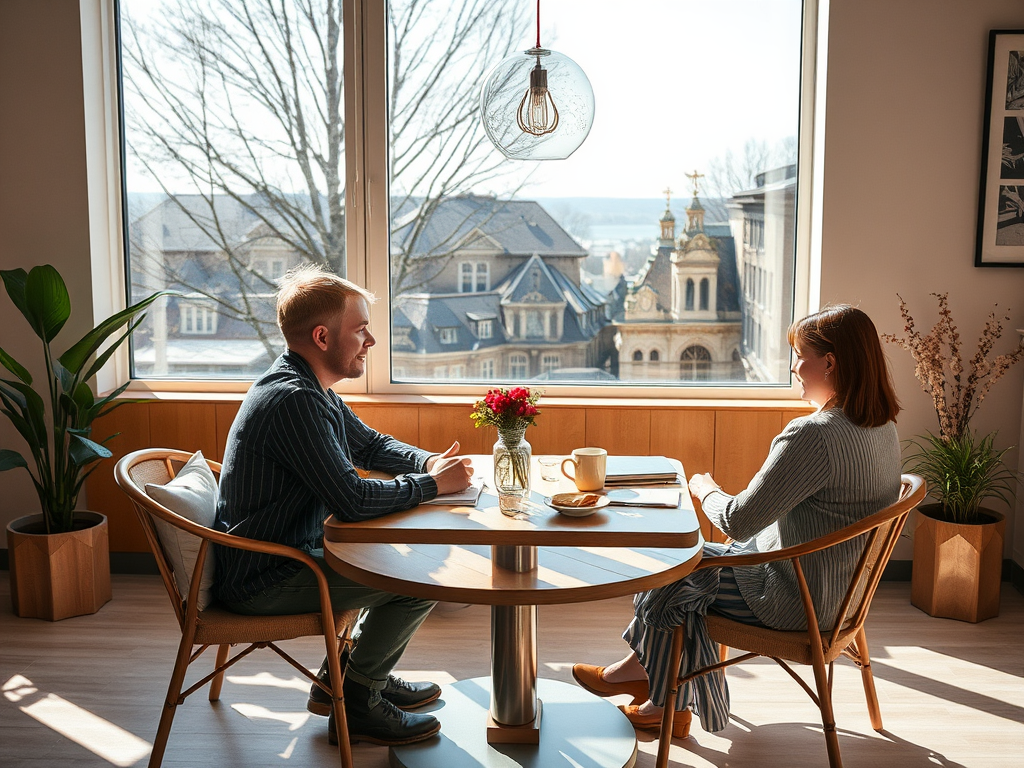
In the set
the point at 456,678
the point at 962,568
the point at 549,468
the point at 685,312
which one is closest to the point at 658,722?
the point at 456,678

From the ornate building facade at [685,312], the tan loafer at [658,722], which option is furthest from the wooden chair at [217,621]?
the ornate building facade at [685,312]

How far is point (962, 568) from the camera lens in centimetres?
337

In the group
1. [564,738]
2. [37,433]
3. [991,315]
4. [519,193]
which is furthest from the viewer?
[519,193]

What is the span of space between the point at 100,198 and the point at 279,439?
218cm

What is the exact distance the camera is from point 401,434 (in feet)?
12.2

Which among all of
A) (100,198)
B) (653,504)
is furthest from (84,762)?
(100,198)

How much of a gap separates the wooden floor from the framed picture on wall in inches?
54.3

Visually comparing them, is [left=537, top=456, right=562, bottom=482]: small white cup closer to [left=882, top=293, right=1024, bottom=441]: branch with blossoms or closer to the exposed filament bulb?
the exposed filament bulb

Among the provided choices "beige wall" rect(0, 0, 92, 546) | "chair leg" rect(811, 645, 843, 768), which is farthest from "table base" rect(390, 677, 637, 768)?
"beige wall" rect(0, 0, 92, 546)

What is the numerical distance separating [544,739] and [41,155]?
2.94 m

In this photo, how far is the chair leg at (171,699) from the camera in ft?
7.21

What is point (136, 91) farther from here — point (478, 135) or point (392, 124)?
point (478, 135)

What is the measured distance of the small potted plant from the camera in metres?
2.13

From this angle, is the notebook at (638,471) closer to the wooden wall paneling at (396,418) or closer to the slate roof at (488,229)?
the wooden wall paneling at (396,418)
